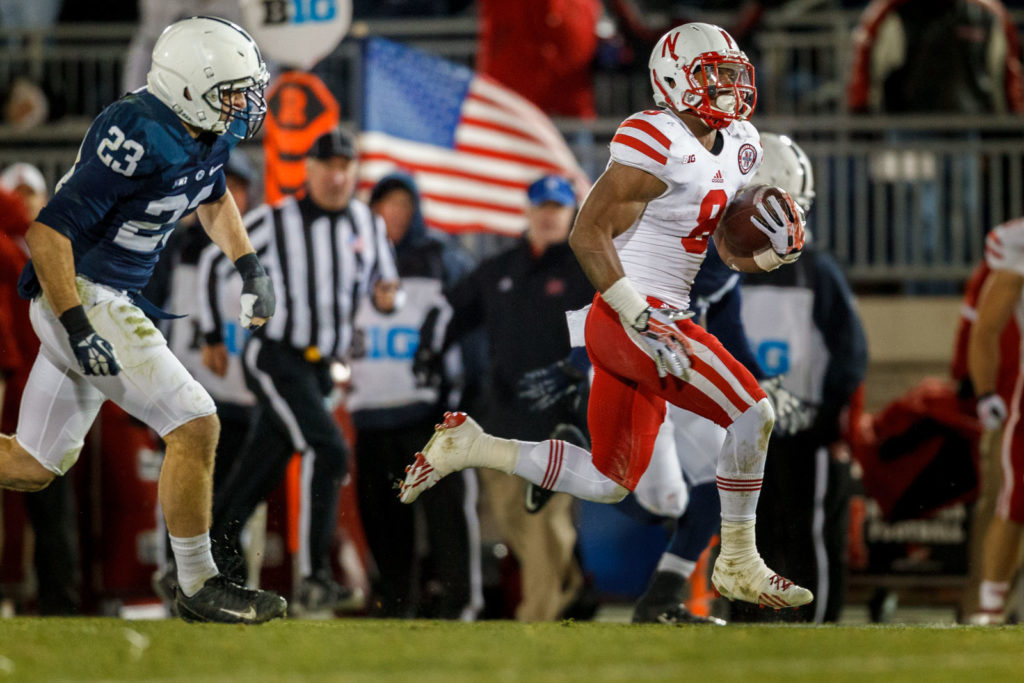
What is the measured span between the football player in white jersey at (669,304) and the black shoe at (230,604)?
29.5 inches

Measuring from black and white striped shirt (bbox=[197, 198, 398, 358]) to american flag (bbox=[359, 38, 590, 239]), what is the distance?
4.12 ft

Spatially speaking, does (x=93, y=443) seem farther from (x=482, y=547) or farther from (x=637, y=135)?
(x=637, y=135)

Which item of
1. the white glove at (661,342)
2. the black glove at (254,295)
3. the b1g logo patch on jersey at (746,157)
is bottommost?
the white glove at (661,342)

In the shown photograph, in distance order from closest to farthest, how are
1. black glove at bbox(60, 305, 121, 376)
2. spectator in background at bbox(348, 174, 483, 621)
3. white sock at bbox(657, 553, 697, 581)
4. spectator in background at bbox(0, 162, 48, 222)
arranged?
black glove at bbox(60, 305, 121, 376)
white sock at bbox(657, 553, 697, 581)
spectator in background at bbox(348, 174, 483, 621)
spectator in background at bbox(0, 162, 48, 222)

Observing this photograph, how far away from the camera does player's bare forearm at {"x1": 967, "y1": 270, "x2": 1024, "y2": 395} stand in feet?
24.6

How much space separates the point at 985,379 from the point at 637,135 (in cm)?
255

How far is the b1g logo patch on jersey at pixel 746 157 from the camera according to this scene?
232 inches

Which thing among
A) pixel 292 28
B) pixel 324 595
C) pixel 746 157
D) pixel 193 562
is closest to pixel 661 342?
pixel 746 157

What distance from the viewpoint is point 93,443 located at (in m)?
8.46

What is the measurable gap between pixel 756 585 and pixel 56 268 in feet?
7.89

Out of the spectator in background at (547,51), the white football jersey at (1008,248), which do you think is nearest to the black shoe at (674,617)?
the white football jersey at (1008,248)

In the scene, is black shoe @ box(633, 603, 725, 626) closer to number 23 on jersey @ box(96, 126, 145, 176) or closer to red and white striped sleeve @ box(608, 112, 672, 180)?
red and white striped sleeve @ box(608, 112, 672, 180)

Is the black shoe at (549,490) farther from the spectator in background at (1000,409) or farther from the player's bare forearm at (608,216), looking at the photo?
the spectator in background at (1000,409)

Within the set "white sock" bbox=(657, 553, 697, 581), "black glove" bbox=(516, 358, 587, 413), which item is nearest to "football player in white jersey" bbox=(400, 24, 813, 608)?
"white sock" bbox=(657, 553, 697, 581)
